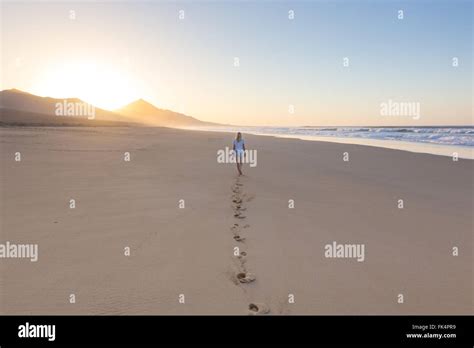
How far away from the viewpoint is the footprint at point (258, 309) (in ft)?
11.9

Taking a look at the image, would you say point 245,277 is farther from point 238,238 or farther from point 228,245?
point 238,238

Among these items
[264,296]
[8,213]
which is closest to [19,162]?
[8,213]

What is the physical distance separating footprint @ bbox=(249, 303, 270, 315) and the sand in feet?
0.07

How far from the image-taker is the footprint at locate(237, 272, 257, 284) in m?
4.25

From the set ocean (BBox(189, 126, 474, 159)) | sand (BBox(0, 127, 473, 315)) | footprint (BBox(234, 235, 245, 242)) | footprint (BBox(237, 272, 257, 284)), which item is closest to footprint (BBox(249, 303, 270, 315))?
sand (BBox(0, 127, 473, 315))

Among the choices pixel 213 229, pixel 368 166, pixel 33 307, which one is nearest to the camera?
pixel 33 307

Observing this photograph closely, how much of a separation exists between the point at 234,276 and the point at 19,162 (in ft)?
38.7

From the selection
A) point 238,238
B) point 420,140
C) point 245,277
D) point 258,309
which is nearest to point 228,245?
point 238,238

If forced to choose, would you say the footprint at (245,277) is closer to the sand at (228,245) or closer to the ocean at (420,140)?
the sand at (228,245)

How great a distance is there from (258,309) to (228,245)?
1.78 meters

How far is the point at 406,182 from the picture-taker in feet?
36.1

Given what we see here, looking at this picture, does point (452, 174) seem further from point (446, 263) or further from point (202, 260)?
point (202, 260)

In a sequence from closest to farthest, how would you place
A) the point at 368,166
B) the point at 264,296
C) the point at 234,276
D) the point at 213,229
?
the point at 264,296 → the point at 234,276 → the point at 213,229 → the point at 368,166

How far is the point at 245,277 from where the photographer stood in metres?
4.33
